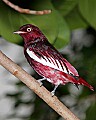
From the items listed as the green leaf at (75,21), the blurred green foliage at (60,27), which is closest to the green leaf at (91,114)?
the blurred green foliage at (60,27)

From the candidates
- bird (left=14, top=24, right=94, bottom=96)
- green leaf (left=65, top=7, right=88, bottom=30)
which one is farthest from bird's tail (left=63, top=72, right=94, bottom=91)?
green leaf (left=65, top=7, right=88, bottom=30)

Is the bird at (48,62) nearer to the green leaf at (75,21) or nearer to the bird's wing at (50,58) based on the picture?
the bird's wing at (50,58)

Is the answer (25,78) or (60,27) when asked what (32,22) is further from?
(25,78)

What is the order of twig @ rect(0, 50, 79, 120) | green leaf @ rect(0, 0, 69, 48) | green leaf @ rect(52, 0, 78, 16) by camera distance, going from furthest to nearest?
green leaf @ rect(52, 0, 78, 16)
green leaf @ rect(0, 0, 69, 48)
twig @ rect(0, 50, 79, 120)

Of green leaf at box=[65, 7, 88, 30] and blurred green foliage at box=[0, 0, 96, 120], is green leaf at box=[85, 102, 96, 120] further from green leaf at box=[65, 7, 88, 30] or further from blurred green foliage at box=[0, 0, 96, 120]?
green leaf at box=[65, 7, 88, 30]

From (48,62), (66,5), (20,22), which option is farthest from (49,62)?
(66,5)

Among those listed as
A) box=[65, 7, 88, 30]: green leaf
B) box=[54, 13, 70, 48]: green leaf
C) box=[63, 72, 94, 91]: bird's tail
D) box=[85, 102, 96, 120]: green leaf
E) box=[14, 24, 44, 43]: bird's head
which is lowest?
box=[85, 102, 96, 120]: green leaf
